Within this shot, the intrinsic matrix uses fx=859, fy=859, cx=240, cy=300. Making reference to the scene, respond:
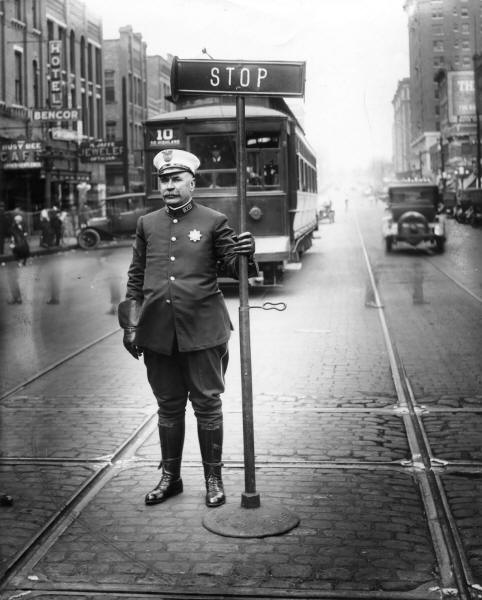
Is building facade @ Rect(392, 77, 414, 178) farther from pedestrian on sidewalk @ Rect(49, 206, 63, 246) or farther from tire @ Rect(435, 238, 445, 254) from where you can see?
tire @ Rect(435, 238, 445, 254)

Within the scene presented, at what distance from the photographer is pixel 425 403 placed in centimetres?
713

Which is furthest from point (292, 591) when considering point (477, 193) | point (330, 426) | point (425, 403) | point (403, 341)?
point (477, 193)

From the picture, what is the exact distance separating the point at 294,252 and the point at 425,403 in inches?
439

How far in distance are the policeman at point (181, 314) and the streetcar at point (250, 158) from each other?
10.8 m

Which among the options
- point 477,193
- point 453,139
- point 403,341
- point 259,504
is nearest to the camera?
point 259,504

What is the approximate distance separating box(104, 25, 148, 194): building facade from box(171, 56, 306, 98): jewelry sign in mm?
33442

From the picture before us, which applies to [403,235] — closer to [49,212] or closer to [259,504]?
[49,212]

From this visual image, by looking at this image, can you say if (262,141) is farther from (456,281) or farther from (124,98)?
(124,98)

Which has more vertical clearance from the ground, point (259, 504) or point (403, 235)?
point (403, 235)

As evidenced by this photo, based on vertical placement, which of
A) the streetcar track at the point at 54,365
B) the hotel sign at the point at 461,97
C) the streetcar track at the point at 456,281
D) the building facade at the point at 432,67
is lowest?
the streetcar track at the point at 54,365

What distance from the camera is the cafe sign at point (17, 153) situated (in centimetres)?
3250

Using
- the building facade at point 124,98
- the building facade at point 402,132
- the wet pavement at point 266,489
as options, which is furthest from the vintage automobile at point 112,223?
the building facade at point 402,132

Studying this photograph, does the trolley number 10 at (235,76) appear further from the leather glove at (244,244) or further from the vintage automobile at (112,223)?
the vintage automobile at (112,223)

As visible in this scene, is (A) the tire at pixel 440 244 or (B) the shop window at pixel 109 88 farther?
(B) the shop window at pixel 109 88
